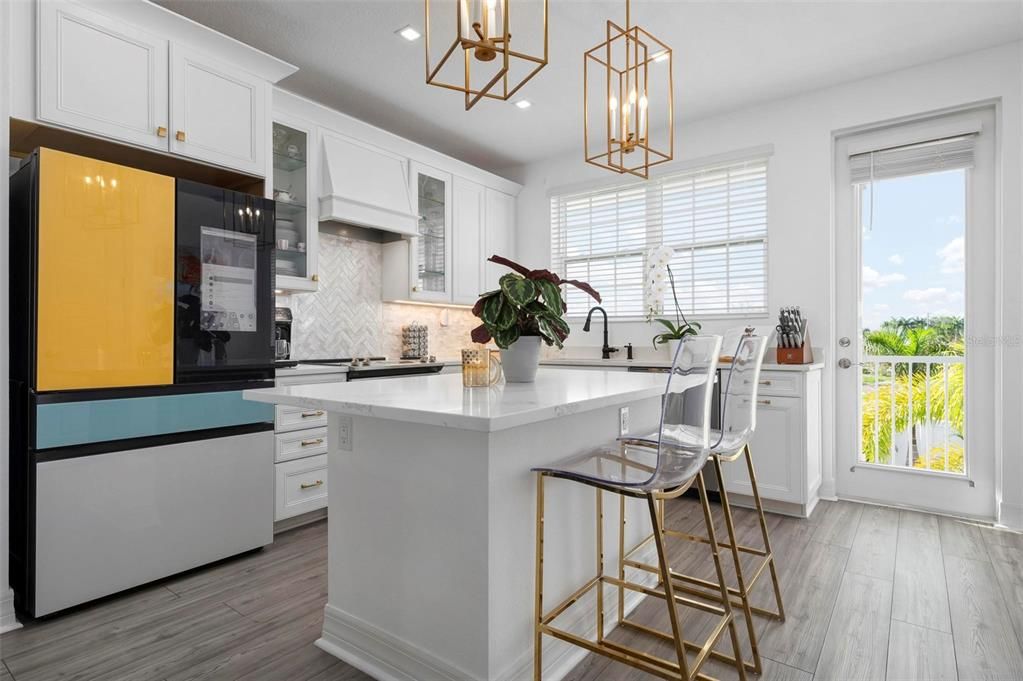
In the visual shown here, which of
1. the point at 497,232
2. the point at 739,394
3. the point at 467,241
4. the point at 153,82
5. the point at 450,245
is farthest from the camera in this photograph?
the point at 497,232

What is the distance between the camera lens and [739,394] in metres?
1.81

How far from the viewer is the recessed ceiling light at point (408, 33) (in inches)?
117

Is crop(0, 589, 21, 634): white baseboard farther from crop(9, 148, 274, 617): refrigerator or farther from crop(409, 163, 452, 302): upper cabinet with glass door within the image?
crop(409, 163, 452, 302): upper cabinet with glass door

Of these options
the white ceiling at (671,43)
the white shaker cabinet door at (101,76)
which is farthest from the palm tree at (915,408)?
the white shaker cabinet door at (101,76)

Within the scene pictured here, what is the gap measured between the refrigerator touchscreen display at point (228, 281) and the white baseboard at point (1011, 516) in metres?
4.21

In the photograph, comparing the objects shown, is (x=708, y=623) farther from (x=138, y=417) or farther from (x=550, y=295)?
(x=138, y=417)

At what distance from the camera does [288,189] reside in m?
3.41

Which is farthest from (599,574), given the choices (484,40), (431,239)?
(431,239)

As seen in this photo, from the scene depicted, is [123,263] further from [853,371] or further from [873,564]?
[853,371]

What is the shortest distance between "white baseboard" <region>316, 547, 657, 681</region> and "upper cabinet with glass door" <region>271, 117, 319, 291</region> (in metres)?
2.10

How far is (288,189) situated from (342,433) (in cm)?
215

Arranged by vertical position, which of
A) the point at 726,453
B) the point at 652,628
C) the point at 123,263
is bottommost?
the point at 652,628

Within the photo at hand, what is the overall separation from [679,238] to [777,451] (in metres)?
1.81

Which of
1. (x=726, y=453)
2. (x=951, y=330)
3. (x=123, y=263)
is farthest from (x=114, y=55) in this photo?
(x=951, y=330)
